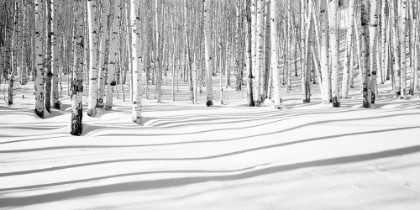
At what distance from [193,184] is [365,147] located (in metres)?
2.07

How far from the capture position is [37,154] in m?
4.25

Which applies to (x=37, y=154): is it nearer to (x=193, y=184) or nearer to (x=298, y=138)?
(x=193, y=184)

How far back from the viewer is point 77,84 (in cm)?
600

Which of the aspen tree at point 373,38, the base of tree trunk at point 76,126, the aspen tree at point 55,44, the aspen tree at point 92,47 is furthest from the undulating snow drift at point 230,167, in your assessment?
the aspen tree at point 55,44

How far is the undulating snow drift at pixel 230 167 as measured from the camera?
235 cm

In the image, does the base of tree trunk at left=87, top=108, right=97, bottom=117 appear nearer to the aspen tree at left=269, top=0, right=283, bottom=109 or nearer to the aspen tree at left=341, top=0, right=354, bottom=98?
the aspen tree at left=269, top=0, right=283, bottom=109

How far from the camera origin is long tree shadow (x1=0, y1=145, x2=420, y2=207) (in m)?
2.52

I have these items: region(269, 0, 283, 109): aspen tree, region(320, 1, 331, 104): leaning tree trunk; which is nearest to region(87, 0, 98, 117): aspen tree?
region(269, 0, 283, 109): aspen tree

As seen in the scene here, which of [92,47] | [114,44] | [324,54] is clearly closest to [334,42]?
[324,54]

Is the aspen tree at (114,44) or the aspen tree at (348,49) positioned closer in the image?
the aspen tree at (114,44)

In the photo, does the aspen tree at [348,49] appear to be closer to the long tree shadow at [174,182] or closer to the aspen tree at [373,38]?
the aspen tree at [373,38]

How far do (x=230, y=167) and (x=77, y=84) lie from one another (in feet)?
13.9

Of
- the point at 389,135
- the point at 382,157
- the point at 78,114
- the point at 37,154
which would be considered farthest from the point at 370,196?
the point at 78,114

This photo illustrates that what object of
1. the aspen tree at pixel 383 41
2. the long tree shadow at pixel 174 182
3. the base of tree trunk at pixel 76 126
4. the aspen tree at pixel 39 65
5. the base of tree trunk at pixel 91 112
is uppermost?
the aspen tree at pixel 383 41
